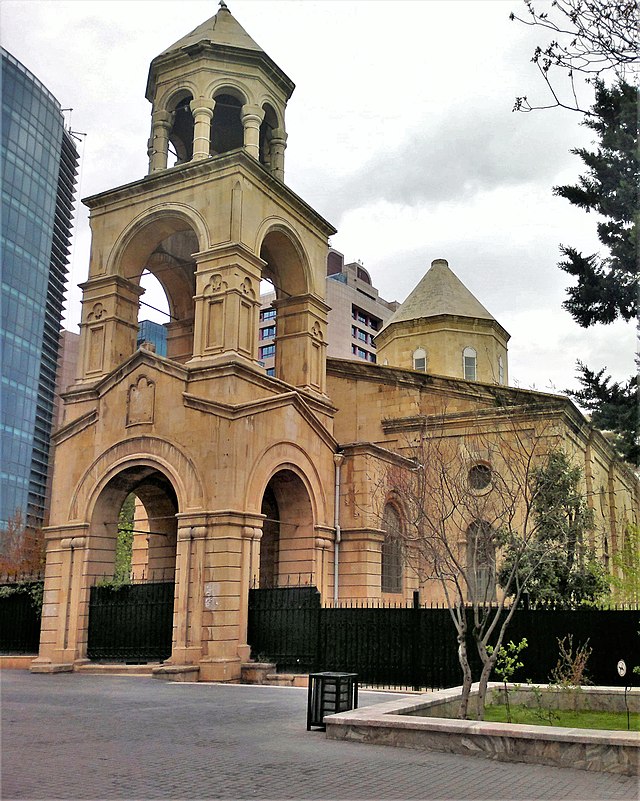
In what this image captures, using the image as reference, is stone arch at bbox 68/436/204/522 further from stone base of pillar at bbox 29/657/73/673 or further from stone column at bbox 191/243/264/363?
stone base of pillar at bbox 29/657/73/673

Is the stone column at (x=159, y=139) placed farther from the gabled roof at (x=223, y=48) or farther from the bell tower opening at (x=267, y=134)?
the bell tower opening at (x=267, y=134)

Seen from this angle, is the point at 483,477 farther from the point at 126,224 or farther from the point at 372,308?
the point at 372,308

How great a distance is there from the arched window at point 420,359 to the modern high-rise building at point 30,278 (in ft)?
189

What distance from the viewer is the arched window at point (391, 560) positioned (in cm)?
2748

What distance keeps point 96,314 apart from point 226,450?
7.72 meters

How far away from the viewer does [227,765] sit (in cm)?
969

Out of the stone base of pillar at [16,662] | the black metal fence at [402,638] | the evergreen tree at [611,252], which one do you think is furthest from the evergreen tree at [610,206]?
the stone base of pillar at [16,662]

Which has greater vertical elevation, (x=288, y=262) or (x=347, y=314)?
(x=347, y=314)

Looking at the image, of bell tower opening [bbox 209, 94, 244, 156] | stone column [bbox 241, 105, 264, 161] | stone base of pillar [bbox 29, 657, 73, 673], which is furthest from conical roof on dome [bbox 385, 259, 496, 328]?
stone base of pillar [bbox 29, 657, 73, 673]

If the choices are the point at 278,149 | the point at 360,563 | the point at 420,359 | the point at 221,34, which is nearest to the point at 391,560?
the point at 360,563

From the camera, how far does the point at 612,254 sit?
45.3ft

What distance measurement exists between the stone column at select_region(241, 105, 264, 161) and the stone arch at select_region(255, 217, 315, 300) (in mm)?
2891

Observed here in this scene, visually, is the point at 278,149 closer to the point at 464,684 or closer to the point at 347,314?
the point at 464,684

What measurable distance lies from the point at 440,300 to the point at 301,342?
14.3 meters
